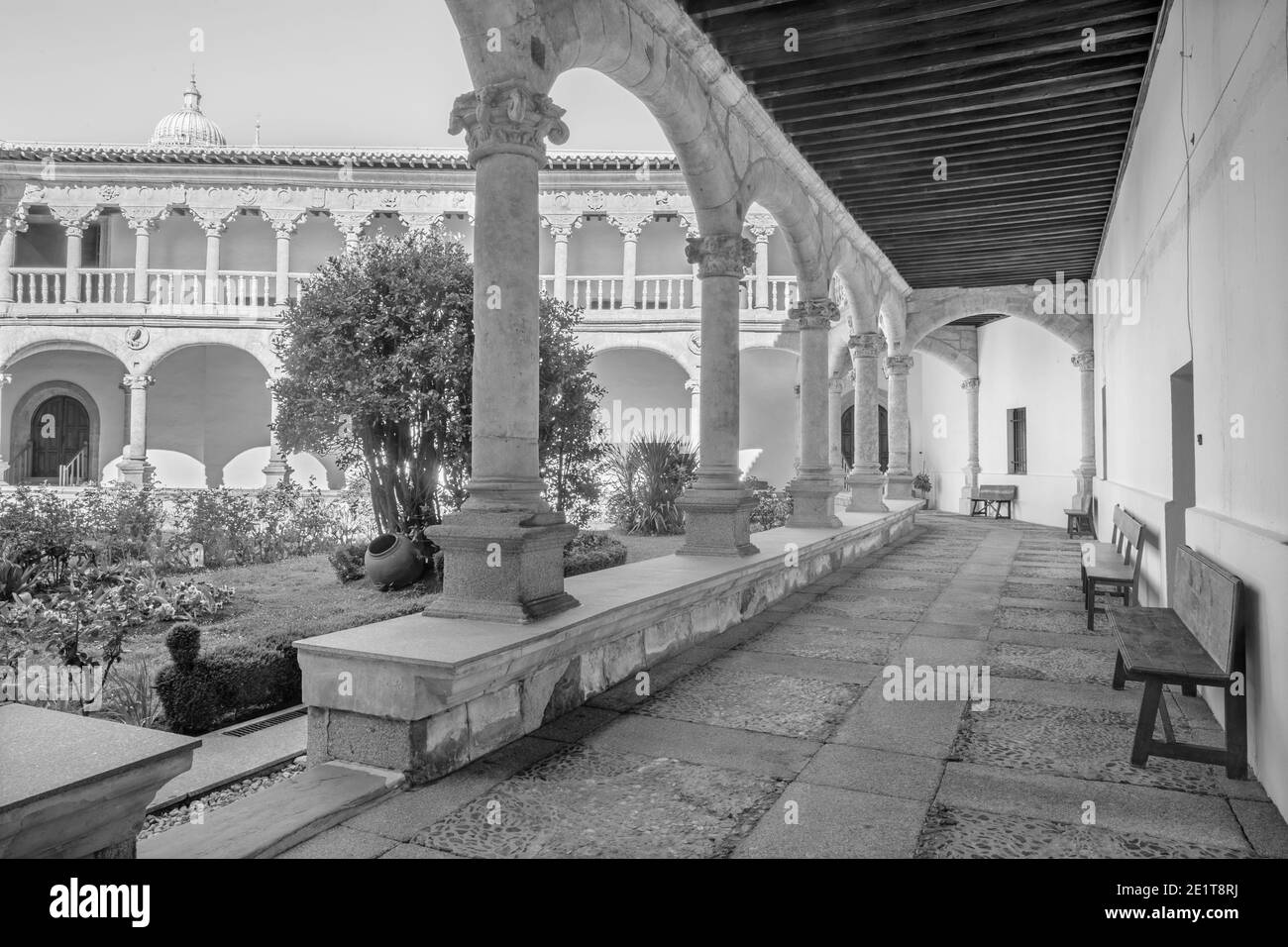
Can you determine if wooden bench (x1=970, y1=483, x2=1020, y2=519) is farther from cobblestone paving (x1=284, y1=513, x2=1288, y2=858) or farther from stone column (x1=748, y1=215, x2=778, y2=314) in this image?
cobblestone paving (x1=284, y1=513, x2=1288, y2=858)

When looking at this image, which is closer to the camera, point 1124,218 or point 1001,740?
point 1001,740

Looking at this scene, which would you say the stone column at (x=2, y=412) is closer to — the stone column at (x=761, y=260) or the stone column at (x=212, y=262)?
the stone column at (x=212, y=262)

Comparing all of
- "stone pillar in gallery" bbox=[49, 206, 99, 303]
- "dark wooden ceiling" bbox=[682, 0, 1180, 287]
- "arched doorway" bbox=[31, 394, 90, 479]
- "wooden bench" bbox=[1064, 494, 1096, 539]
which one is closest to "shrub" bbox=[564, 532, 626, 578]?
"dark wooden ceiling" bbox=[682, 0, 1180, 287]

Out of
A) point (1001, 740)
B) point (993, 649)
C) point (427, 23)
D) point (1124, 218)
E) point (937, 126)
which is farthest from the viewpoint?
point (427, 23)

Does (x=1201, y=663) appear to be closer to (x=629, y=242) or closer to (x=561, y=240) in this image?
(x=629, y=242)

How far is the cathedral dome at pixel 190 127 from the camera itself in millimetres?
24453

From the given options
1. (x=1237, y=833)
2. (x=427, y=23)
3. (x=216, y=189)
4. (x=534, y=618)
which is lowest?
(x=1237, y=833)

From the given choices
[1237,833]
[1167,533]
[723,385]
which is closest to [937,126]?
[723,385]

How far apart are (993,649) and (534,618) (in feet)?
9.28

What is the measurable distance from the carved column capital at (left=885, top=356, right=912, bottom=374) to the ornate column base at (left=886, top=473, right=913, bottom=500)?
162 centimetres

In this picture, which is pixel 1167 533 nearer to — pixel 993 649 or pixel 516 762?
pixel 993 649

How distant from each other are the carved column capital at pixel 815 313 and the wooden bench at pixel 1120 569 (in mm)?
3157

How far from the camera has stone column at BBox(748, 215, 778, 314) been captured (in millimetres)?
15695

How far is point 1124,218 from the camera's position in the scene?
743 centimetres
